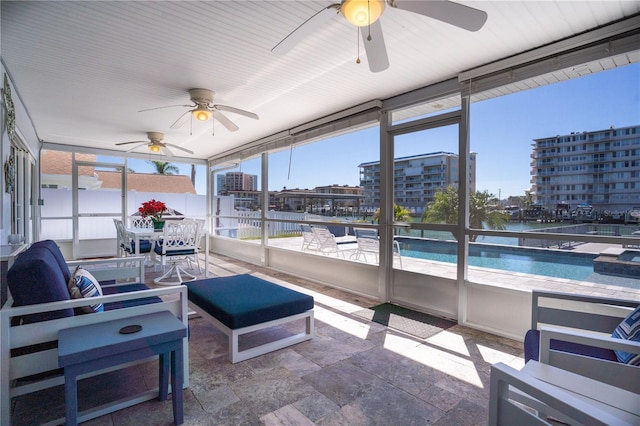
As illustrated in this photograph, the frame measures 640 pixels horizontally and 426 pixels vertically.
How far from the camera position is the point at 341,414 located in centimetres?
178

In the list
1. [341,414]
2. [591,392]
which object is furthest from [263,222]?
[591,392]

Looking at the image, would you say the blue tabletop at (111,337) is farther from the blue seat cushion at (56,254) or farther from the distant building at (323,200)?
the distant building at (323,200)

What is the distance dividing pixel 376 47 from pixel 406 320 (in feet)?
8.19

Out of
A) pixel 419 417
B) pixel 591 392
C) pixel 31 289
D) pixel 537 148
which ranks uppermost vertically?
pixel 537 148

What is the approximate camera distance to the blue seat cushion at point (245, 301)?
2.37m

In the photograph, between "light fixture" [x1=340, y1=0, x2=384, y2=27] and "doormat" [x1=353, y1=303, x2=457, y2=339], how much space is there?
2.47m

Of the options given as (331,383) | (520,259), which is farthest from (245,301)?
(520,259)

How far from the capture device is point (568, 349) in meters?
1.60

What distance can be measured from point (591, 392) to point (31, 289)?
247cm

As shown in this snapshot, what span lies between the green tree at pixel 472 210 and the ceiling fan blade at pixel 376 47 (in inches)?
66.5

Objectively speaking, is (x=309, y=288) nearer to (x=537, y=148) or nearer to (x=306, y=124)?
(x=306, y=124)

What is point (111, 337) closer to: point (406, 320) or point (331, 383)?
point (331, 383)

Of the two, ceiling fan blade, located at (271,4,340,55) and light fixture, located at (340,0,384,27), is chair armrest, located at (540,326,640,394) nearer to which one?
light fixture, located at (340,0,384,27)

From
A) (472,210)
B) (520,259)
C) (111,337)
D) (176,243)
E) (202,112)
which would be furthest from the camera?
(176,243)
